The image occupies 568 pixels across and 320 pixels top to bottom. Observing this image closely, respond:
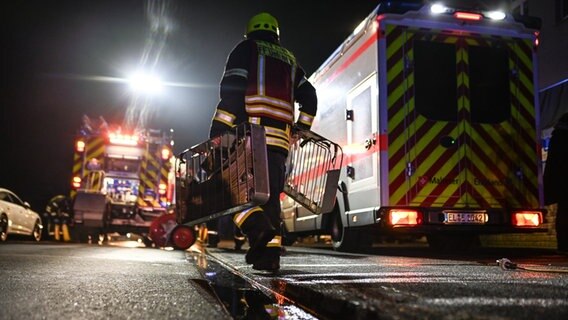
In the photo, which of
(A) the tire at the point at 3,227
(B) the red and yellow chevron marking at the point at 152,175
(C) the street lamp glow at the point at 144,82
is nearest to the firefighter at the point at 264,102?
(A) the tire at the point at 3,227

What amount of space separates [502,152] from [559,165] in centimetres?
65

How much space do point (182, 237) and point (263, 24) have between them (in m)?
5.38

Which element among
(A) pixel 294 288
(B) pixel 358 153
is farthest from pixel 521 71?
Answer: (A) pixel 294 288

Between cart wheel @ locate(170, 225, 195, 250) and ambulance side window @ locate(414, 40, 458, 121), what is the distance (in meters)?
4.47

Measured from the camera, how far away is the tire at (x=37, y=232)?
45.1 ft

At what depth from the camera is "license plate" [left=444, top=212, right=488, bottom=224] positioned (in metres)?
6.27

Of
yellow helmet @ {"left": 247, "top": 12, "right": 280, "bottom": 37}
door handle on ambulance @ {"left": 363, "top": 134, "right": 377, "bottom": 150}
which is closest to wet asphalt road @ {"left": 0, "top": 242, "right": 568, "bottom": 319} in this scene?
yellow helmet @ {"left": 247, "top": 12, "right": 280, "bottom": 37}

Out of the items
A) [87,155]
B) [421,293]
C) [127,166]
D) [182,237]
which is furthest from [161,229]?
[421,293]

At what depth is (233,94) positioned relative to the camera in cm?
433

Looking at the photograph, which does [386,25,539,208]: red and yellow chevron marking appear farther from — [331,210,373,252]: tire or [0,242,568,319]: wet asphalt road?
[0,242,568,319]: wet asphalt road

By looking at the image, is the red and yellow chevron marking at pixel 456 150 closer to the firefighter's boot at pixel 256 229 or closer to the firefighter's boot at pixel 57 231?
the firefighter's boot at pixel 256 229

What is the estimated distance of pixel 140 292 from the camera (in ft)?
10.1

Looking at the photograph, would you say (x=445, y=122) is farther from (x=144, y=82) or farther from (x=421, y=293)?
(x=144, y=82)

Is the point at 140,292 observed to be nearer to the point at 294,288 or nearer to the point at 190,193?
the point at 294,288
